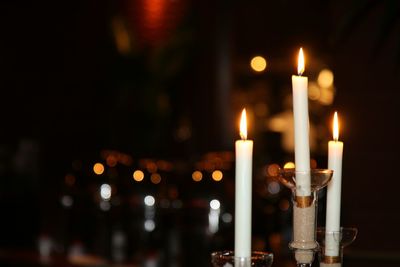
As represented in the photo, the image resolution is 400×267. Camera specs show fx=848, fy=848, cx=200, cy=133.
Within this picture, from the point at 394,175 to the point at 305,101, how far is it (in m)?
2.43

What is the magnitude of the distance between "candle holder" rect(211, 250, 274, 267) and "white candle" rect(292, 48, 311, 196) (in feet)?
0.23

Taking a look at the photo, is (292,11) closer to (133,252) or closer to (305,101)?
(133,252)

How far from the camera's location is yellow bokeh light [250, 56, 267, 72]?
6.75 meters

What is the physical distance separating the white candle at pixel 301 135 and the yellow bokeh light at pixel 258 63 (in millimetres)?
5938

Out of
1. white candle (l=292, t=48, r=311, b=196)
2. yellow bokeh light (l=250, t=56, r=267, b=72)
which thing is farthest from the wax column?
yellow bokeh light (l=250, t=56, r=267, b=72)

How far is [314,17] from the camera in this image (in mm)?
6539

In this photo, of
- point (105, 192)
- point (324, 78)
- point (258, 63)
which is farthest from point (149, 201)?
point (324, 78)

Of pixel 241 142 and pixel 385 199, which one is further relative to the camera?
pixel 385 199

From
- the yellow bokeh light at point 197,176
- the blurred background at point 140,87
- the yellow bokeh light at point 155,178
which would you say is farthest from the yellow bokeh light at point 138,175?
the blurred background at point 140,87

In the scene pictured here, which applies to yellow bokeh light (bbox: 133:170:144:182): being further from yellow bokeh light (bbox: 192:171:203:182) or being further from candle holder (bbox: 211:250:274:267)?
candle holder (bbox: 211:250:274:267)

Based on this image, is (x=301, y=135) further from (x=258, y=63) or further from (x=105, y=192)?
(x=258, y=63)

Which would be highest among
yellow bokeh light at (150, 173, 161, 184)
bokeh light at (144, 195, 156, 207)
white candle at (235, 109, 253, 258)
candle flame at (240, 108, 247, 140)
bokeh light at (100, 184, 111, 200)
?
yellow bokeh light at (150, 173, 161, 184)

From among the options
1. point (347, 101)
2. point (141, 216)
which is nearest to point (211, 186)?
point (141, 216)

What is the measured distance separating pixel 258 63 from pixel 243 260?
6.04 m
